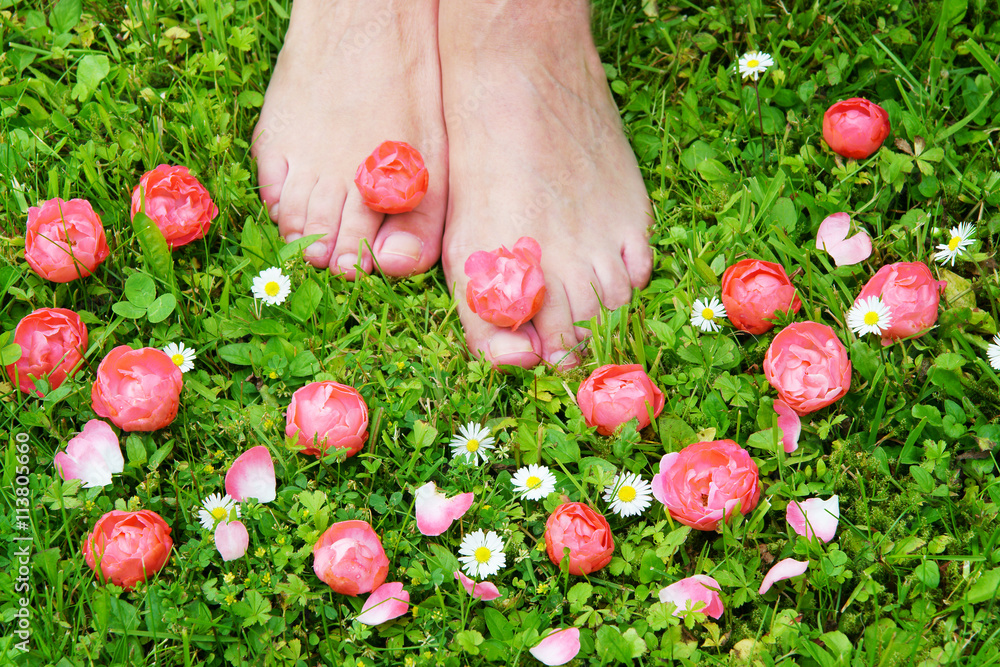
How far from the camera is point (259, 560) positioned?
1407 mm

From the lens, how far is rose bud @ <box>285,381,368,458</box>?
1454 mm

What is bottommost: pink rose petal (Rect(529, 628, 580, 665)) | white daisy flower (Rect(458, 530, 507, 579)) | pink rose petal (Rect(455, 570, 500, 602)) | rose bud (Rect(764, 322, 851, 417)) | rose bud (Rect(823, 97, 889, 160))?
pink rose petal (Rect(529, 628, 580, 665))

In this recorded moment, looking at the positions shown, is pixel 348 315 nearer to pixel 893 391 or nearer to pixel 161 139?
pixel 161 139

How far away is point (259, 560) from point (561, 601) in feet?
1.85

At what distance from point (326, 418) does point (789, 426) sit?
91 centimetres

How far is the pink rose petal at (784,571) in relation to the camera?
1345 mm

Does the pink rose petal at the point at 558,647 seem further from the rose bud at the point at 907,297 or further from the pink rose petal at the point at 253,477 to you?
the rose bud at the point at 907,297

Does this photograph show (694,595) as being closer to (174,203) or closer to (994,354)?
(994,354)

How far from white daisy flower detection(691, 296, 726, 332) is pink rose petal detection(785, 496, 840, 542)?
0.42 metres

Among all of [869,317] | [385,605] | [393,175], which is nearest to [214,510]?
[385,605]

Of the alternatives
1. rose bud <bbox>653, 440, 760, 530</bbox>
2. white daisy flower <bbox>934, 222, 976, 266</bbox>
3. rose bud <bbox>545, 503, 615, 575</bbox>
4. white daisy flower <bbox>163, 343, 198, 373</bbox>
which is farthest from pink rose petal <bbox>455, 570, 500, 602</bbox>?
white daisy flower <bbox>934, 222, 976, 266</bbox>

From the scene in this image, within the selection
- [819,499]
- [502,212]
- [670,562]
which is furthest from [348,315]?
[819,499]

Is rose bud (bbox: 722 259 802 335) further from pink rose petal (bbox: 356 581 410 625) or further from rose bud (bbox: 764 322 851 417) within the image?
pink rose petal (bbox: 356 581 410 625)

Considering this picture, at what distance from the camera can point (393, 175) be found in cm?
180
